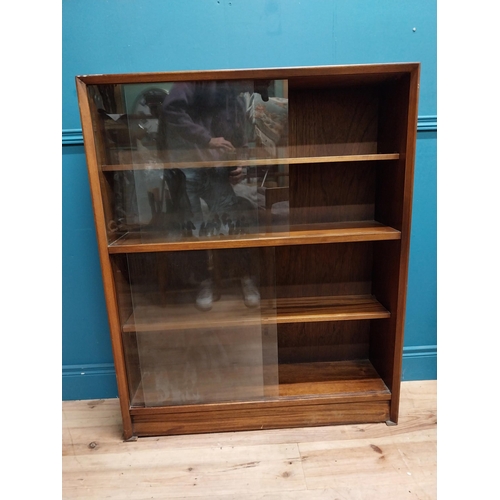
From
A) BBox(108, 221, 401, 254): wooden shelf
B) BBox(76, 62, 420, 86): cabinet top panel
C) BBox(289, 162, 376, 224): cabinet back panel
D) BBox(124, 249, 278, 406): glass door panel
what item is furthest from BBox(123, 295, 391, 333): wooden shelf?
BBox(76, 62, 420, 86): cabinet top panel

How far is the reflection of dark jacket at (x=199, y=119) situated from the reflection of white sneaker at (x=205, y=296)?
45cm

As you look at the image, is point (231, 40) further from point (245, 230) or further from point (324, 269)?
point (324, 269)

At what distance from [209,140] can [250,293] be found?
1.86ft

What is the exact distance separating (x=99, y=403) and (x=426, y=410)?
1419mm

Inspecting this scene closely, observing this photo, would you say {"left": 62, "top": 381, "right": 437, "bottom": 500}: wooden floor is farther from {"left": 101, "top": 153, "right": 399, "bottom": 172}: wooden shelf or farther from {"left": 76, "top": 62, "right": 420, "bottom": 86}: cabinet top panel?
{"left": 76, "top": 62, "right": 420, "bottom": 86}: cabinet top panel

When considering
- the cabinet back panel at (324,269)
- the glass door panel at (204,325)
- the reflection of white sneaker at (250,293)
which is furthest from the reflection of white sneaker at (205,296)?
the cabinet back panel at (324,269)

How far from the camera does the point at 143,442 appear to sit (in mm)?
1281

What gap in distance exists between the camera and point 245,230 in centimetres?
121

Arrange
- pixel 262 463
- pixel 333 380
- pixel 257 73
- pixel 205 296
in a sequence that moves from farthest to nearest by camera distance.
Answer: pixel 333 380
pixel 205 296
pixel 262 463
pixel 257 73

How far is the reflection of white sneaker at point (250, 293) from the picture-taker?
1248 mm

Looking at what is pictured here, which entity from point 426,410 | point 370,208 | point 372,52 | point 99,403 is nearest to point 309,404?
point 426,410

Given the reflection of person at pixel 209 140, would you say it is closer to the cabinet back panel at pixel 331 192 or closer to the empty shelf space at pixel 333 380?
the cabinet back panel at pixel 331 192

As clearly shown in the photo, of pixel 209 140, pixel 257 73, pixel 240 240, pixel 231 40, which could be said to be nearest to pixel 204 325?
pixel 240 240

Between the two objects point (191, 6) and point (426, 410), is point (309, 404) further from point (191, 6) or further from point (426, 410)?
point (191, 6)
